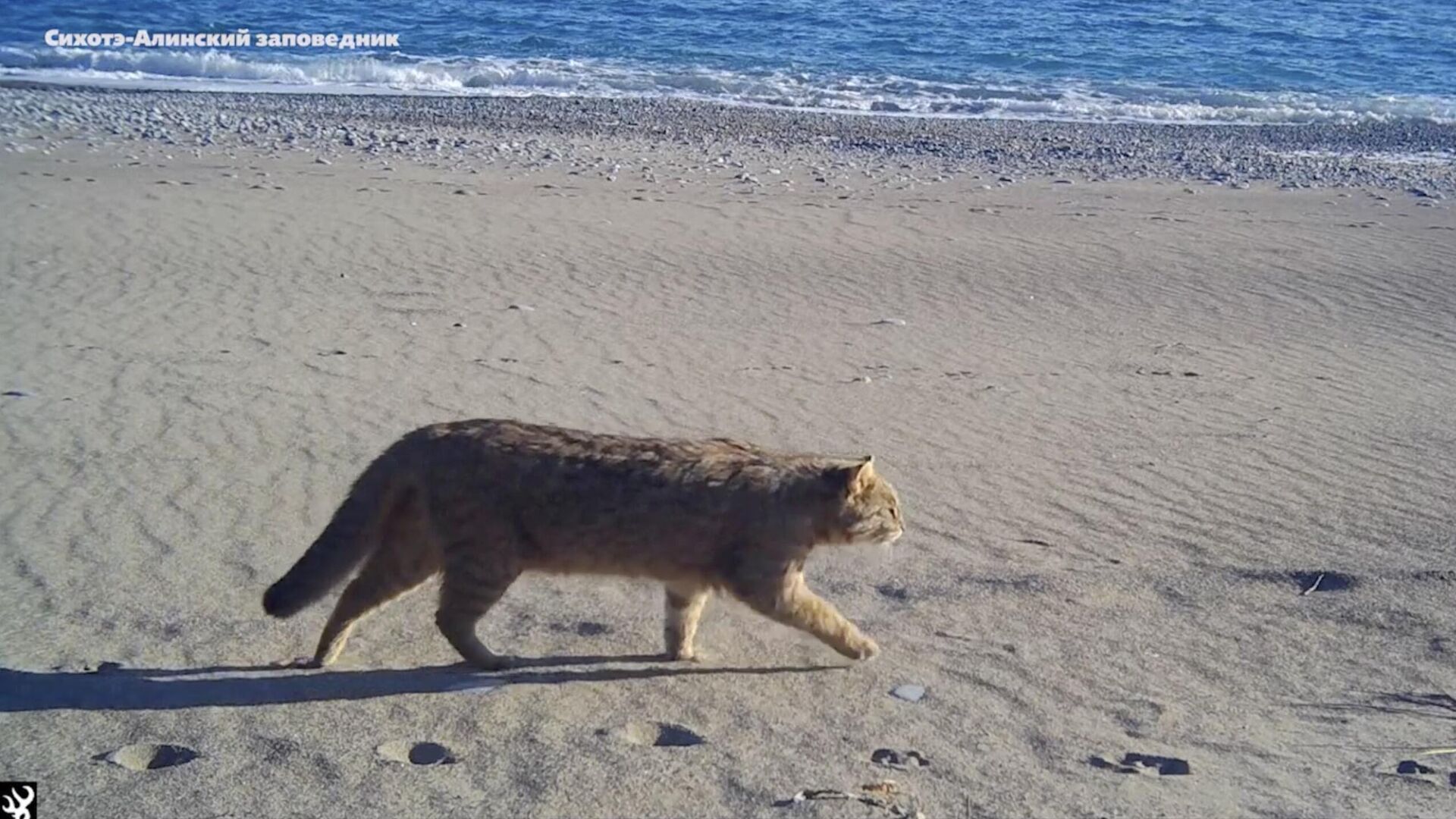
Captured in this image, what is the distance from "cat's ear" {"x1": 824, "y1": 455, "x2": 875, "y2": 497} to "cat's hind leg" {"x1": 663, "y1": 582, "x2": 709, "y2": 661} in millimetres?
671

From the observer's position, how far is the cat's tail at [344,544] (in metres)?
5.74

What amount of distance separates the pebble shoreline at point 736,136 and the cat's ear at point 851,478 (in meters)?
13.8

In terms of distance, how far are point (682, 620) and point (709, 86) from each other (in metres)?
26.3

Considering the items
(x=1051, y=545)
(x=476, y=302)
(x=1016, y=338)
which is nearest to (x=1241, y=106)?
(x=1016, y=338)

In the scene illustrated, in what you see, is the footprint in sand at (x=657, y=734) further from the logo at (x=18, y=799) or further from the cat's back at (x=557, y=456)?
the logo at (x=18, y=799)

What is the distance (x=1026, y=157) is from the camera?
22141 mm

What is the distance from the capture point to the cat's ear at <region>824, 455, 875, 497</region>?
19.6ft

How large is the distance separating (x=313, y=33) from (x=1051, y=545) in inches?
1281

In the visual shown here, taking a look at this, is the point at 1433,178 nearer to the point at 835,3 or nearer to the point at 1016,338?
the point at 1016,338

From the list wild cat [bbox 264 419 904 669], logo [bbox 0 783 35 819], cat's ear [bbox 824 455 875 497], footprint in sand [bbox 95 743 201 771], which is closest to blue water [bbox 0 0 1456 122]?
cat's ear [bbox 824 455 875 497]

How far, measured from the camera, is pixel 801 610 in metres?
5.88

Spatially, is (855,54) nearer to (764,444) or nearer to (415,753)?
(764,444)

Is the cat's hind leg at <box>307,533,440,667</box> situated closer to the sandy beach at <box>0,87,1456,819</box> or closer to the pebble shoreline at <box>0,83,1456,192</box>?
the sandy beach at <box>0,87,1456,819</box>

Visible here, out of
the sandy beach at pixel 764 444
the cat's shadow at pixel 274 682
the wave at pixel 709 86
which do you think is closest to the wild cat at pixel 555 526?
the cat's shadow at pixel 274 682
